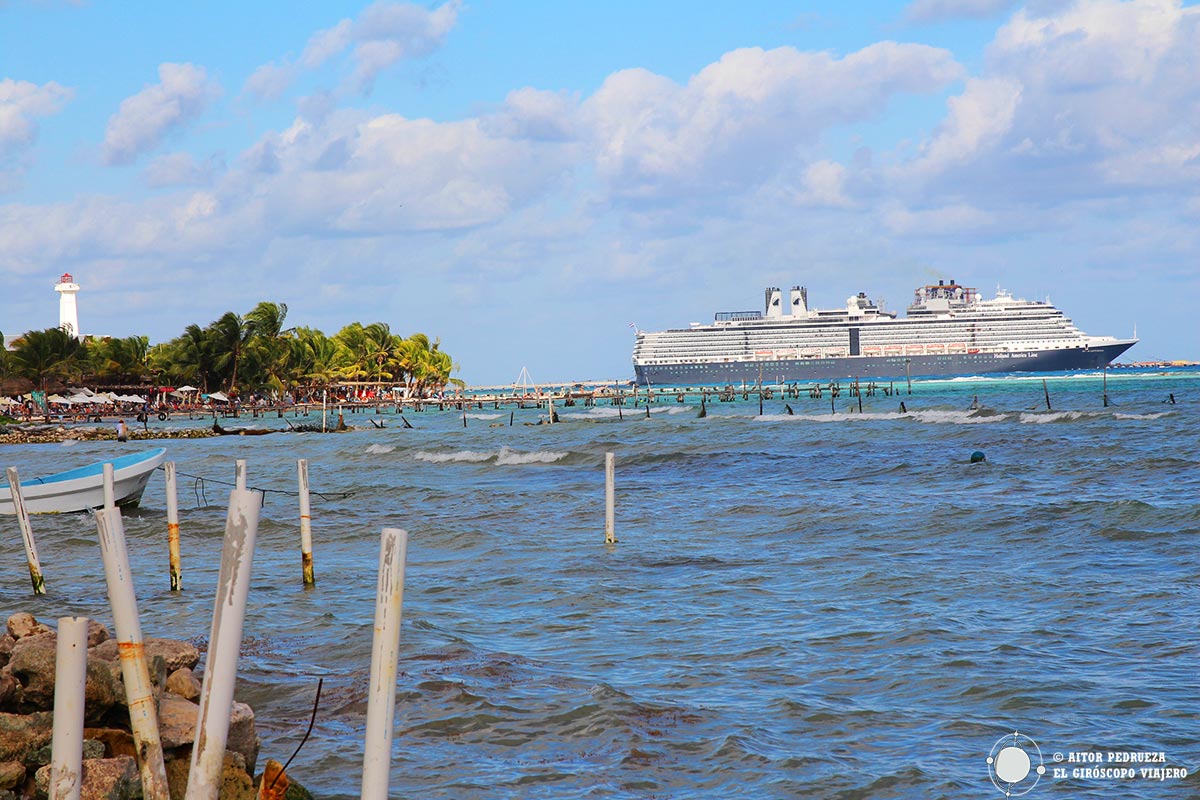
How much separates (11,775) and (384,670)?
6.82ft

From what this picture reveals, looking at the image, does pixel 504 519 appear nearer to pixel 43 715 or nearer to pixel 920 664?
pixel 920 664

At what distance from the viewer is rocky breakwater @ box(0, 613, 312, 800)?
15.2 ft

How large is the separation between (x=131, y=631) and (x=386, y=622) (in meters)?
1.16

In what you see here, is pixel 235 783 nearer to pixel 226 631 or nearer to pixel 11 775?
pixel 11 775

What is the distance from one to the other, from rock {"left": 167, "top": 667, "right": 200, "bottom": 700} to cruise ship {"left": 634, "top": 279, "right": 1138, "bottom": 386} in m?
113

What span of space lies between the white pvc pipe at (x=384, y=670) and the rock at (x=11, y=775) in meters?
1.93

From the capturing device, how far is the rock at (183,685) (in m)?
5.79

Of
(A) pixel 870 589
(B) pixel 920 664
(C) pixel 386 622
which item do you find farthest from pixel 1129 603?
(C) pixel 386 622

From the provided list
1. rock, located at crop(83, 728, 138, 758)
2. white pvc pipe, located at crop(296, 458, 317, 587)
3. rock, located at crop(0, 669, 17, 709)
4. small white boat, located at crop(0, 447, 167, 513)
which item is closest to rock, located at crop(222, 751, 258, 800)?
rock, located at crop(83, 728, 138, 758)

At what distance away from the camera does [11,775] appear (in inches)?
189

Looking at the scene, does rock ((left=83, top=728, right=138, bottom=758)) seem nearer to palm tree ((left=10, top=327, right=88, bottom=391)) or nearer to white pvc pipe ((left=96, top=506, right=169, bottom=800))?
white pvc pipe ((left=96, top=506, right=169, bottom=800))

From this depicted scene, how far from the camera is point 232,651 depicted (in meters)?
4.07

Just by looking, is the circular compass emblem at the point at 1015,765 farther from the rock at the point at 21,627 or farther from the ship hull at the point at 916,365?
the ship hull at the point at 916,365

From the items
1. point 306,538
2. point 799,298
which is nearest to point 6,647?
point 306,538
